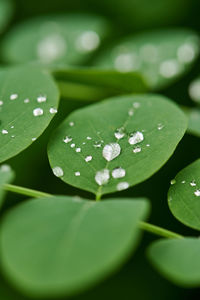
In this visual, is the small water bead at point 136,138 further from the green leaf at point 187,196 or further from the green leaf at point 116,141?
the green leaf at point 187,196

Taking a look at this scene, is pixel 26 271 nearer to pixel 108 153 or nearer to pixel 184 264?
pixel 184 264

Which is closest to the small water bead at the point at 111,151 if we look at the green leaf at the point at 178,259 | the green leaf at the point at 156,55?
the green leaf at the point at 178,259

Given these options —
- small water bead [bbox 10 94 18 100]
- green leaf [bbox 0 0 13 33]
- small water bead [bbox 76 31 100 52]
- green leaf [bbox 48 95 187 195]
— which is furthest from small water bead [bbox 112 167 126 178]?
green leaf [bbox 0 0 13 33]

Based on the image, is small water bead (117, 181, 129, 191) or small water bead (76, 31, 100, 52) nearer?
small water bead (117, 181, 129, 191)

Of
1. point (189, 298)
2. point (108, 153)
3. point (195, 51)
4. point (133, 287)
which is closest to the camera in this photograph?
point (108, 153)

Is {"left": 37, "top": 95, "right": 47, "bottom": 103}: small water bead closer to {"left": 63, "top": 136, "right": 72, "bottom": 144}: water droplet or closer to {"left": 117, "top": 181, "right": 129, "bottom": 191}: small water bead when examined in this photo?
{"left": 63, "top": 136, "right": 72, "bottom": 144}: water droplet

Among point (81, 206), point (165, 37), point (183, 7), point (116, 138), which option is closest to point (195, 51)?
point (165, 37)
